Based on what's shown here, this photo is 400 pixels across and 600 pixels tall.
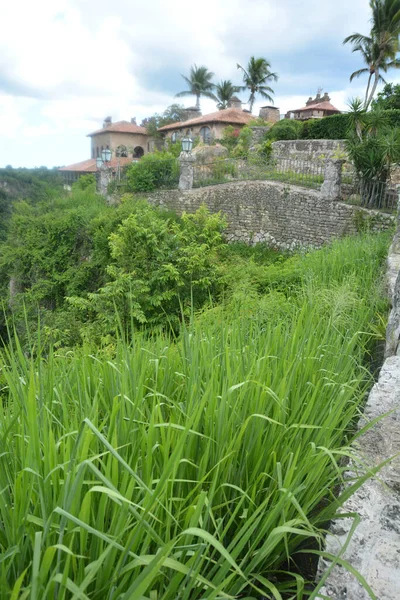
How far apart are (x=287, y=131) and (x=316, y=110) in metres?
14.4

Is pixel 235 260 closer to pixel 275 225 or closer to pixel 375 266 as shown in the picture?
pixel 275 225

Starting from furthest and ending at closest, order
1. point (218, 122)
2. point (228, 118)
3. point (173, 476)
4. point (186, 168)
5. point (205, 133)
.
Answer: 1. point (205, 133)
2. point (228, 118)
3. point (218, 122)
4. point (186, 168)
5. point (173, 476)

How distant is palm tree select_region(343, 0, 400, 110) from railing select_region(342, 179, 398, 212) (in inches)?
690

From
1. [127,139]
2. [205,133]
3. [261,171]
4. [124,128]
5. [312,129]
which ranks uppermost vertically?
[124,128]

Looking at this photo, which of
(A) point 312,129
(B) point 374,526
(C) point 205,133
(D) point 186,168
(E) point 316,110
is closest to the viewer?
(B) point 374,526

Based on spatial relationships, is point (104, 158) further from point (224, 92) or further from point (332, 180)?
point (224, 92)

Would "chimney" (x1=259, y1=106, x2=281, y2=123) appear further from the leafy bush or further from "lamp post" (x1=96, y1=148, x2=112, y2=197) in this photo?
"lamp post" (x1=96, y1=148, x2=112, y2=197)

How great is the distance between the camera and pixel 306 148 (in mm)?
21734

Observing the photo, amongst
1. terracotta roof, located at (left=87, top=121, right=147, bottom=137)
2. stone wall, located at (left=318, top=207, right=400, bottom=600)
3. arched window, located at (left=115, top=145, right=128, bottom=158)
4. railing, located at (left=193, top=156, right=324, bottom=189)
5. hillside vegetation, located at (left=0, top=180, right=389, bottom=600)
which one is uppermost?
terracotta roof, located at (left=87, top=121, right=147, bottom=137)

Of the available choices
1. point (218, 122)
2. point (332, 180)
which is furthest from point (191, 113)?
point (332, 180)

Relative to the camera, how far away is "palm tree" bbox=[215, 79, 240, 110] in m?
45.6

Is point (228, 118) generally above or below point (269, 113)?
below

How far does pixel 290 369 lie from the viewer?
1760 millimetres

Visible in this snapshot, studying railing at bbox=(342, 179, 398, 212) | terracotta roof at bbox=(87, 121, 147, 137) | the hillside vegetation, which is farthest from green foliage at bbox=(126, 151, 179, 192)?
terracotta roof at bbox=(87, 121, 147, 137)
